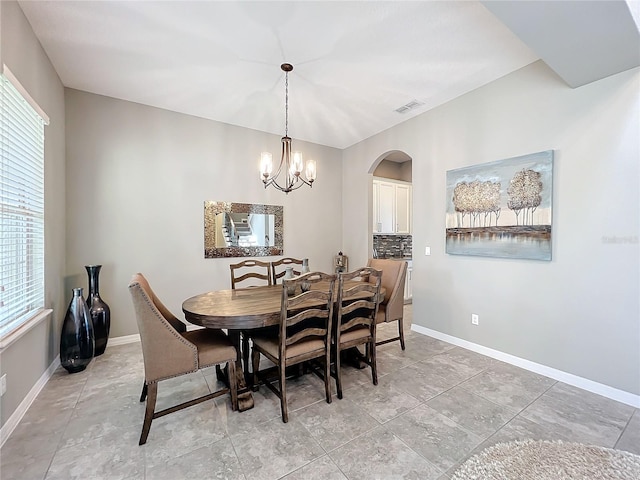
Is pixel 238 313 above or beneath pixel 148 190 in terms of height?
beneath

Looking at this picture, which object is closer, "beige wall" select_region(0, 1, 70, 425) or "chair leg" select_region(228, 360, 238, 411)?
"beige wall" select_region(0, 1, 70, 425)

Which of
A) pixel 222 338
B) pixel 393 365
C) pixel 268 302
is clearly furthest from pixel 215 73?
pixel 393 365

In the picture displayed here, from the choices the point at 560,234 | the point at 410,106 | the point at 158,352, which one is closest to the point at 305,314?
the point at 158,352

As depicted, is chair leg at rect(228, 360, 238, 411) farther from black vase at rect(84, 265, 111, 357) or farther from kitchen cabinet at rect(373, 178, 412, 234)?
kitchen cabinet at rect(373, 178, 412, 234)

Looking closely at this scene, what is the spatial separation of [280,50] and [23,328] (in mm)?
2968

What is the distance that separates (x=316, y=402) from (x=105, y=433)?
1.44 meters

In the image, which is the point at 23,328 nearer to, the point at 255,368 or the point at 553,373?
the point at 255,368

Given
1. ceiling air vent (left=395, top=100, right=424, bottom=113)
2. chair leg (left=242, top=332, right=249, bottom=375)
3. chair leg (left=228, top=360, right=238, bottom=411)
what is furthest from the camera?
ceiling air vent (left=395, top=100, right=424, bottom=113)

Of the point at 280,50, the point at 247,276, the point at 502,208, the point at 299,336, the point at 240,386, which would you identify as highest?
the point at 280,50

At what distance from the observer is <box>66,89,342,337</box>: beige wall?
10.8 ft

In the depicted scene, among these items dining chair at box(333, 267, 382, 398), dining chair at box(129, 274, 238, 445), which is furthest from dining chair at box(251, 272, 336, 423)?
dining chair at box(129, 274, 238, 445)

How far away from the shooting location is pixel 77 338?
2.75 meters

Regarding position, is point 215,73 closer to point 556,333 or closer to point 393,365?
point 393,365

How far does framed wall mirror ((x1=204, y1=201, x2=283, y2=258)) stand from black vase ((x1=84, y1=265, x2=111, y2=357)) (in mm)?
1260
